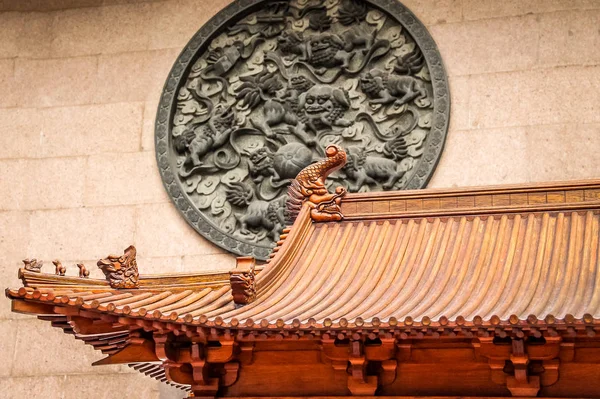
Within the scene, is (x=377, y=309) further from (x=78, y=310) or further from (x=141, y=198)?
(x=141, y=198)

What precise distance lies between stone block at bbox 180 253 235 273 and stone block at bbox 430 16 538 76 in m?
2.48

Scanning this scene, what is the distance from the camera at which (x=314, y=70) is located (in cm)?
922

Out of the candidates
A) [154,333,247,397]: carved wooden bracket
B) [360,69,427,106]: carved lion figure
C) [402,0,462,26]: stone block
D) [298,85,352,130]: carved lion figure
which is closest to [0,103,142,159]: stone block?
[298,85,352,130]: carved lion figure

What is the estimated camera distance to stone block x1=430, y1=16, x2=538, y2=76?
28.5 feet

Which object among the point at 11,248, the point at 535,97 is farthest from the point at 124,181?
the point at 535,97

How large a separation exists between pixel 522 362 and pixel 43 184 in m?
5.75

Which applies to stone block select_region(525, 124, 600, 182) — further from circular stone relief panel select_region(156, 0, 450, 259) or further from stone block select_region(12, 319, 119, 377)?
stone block select_region(12, 319, 119, 377)

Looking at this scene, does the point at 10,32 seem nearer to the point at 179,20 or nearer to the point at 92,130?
the point at 92,130

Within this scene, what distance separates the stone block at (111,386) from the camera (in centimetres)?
844

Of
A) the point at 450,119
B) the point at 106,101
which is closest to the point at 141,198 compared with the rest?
the point at 106,101

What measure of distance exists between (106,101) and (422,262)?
4677 mm

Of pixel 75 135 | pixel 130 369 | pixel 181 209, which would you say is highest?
pixel 75 135

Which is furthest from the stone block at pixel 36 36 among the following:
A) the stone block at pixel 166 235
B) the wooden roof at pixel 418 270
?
the wooden roof at pixel 418 270

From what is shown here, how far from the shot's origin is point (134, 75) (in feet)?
31.4
